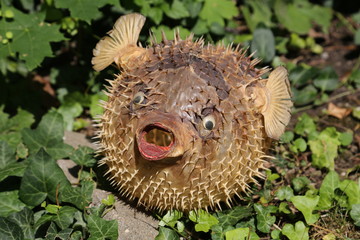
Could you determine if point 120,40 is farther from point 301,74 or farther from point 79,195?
point 301,74

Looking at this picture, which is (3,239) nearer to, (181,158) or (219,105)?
(181,158)

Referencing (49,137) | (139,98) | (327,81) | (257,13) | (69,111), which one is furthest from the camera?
(257,13)

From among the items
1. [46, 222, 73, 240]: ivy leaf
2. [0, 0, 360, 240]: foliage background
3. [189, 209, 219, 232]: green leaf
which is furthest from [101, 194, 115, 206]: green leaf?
[189, 209, 219, 232]: green leaf

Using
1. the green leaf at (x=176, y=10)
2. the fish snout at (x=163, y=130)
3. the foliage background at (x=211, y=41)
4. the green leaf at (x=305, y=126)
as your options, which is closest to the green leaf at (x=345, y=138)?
the foliage background at (x=211, y=41)

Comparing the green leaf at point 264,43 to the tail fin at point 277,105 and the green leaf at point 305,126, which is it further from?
the tail fin at point 277,105

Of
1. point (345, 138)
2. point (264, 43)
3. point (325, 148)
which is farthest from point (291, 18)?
point (325, 148)

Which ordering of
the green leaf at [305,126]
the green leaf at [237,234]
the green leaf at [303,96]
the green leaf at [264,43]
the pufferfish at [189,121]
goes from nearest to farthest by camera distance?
the pufferfish at [189,121] → the green leaf at [237,234] → the green leaf at [305,126] → the green leaf at [303,96] → the green leaf at [264,43]
